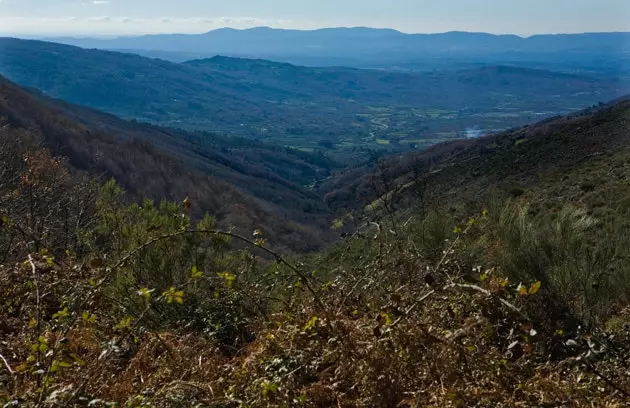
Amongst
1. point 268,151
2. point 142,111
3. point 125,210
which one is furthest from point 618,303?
point 142,111

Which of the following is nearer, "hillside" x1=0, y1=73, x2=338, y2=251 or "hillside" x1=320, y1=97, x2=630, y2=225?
"hillside" x1=320, y1=97, x2=630, y2=225

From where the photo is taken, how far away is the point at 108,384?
2750mm

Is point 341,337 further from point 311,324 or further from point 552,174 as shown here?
point 552,174

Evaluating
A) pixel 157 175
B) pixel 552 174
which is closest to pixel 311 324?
pixel 552 174

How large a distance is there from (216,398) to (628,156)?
23.8 m

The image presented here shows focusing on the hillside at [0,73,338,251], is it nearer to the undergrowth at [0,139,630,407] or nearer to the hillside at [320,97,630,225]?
the hillside at [320,97,630,225]

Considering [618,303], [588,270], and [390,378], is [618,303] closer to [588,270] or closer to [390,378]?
[588,270]

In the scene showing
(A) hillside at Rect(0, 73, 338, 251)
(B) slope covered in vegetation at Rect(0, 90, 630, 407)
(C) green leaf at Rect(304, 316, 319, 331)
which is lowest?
(A) hillside at Rect(0, 73, 338, 251)

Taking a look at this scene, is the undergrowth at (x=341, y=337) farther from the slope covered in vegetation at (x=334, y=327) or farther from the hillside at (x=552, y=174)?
the hillside at (x=552, y=174)

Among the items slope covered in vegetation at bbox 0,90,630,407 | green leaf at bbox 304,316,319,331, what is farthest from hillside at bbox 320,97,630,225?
green leaf at bbox 304,316,319,331

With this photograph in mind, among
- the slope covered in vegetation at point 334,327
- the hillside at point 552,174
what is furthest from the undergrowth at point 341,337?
the hillside at point 552,174

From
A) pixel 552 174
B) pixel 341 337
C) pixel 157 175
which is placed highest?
pixel 341 337

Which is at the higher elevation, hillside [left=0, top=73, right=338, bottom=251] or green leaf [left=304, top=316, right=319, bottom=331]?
green leaf [left=304, top=316, right=319, bottom=331]

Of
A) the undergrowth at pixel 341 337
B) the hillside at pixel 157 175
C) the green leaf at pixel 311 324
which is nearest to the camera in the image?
the undergrowth at pixel 341 337
